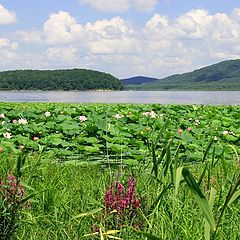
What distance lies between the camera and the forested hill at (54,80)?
343 ft

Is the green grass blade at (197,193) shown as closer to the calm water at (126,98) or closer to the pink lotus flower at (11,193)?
the pink lotus flower at (11,193)

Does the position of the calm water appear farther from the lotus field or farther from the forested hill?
the lotus field

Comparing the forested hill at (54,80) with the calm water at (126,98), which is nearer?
the calm water at (126,98)

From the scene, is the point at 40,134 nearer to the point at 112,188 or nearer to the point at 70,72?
the point at 112,188

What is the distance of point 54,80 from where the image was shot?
351 ft

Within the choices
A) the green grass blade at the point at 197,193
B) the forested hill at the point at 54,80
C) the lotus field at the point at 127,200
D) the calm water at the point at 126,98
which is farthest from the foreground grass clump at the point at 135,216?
the forested hill at the point at 54,80

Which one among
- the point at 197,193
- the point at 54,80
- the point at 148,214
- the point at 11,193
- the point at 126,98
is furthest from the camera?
the point at 54,80

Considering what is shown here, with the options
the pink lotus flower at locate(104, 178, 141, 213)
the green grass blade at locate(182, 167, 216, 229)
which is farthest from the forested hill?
the green grass blade at locate(182, 167, 216, 229)

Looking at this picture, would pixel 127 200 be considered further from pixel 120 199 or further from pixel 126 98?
pixel 126 98

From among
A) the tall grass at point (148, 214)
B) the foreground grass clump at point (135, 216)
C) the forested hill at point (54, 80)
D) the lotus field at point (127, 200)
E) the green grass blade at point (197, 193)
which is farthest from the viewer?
the forested hill at point (54, 80)

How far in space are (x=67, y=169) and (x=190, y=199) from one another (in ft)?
6.45

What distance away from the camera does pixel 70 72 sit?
10900cm

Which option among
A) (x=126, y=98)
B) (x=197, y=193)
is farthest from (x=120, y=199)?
(x=126, y=98)

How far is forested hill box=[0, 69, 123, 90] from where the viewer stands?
104625mm
